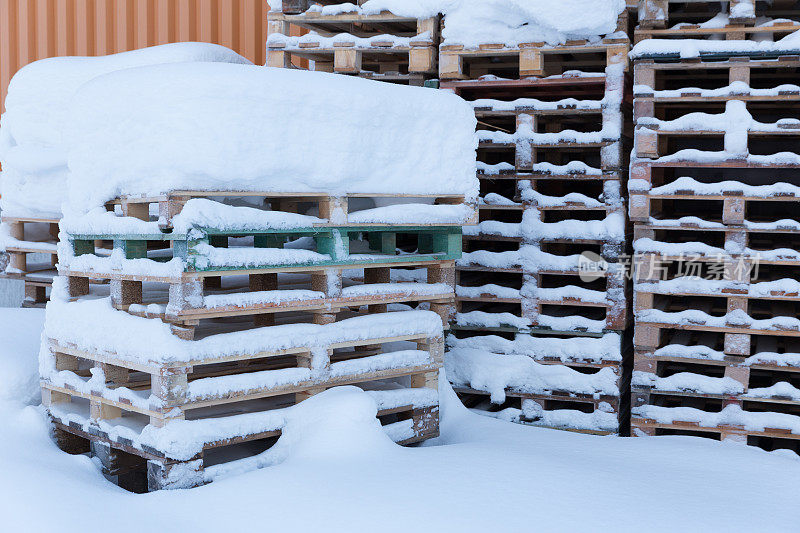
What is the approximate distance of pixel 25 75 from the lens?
5543 millimetres

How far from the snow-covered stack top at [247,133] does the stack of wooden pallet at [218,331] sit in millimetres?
111

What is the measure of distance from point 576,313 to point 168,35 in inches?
203

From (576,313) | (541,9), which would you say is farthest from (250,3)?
(576,313)

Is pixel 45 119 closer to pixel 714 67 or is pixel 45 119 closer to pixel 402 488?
pixel 402 488

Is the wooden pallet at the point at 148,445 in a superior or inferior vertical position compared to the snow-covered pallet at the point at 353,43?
inferior

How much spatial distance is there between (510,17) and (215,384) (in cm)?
307

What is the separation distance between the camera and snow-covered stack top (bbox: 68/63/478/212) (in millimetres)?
3543

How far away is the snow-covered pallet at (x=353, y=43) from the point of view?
219 inches

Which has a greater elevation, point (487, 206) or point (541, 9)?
point (541, 9)

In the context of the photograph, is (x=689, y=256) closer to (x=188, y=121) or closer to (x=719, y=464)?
(x=719, y=464)

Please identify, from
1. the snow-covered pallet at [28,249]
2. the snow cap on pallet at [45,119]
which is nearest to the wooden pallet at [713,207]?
the snow cap on pallet at [45,119]

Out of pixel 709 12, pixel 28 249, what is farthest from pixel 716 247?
pixel 28 249

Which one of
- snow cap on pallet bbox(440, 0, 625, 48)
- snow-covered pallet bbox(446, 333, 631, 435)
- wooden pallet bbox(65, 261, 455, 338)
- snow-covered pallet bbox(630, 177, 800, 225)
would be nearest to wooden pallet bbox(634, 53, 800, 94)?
snow cap on pallet bbox(440, 0, 625, 48)

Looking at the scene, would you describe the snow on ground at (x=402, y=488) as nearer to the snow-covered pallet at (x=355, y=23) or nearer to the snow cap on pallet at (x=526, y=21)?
the snow cap on pallet at (x=526, y=21)
